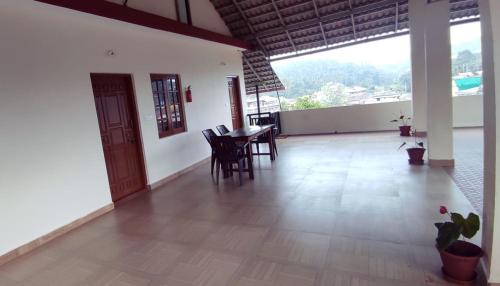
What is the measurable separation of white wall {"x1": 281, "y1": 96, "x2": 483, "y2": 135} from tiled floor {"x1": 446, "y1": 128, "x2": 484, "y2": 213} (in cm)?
83

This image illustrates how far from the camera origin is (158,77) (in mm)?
5430

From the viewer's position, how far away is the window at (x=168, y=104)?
5.40m

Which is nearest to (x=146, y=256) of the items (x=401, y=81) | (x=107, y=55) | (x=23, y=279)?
(x=23, y=279)

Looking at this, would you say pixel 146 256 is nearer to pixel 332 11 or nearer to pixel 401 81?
pixel 332 11

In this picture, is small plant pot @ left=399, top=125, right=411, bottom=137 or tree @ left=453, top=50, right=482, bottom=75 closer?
small plant pot @ left=399, top=125, right=411, bottom=137

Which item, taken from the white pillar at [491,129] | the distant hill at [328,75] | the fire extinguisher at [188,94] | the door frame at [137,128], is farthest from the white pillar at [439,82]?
the distant hill at [328,75]

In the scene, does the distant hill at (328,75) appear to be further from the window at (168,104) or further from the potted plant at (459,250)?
the potted plant at (459,250)

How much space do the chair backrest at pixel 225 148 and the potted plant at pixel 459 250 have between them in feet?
10.6

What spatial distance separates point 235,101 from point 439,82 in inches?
205

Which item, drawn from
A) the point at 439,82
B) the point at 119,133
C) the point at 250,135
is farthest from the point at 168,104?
the point at 439,82

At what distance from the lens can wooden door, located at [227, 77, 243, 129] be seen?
8268 mm

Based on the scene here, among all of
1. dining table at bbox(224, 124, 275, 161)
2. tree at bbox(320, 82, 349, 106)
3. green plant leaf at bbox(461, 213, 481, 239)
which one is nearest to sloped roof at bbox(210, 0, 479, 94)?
dining table at bbox(224, 124, 275, 161)

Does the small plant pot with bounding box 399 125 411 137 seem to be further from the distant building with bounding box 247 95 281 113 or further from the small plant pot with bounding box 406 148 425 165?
the distant building with bounding box 247 95 281 113

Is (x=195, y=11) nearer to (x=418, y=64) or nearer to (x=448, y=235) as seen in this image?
(x=418, y=64)
